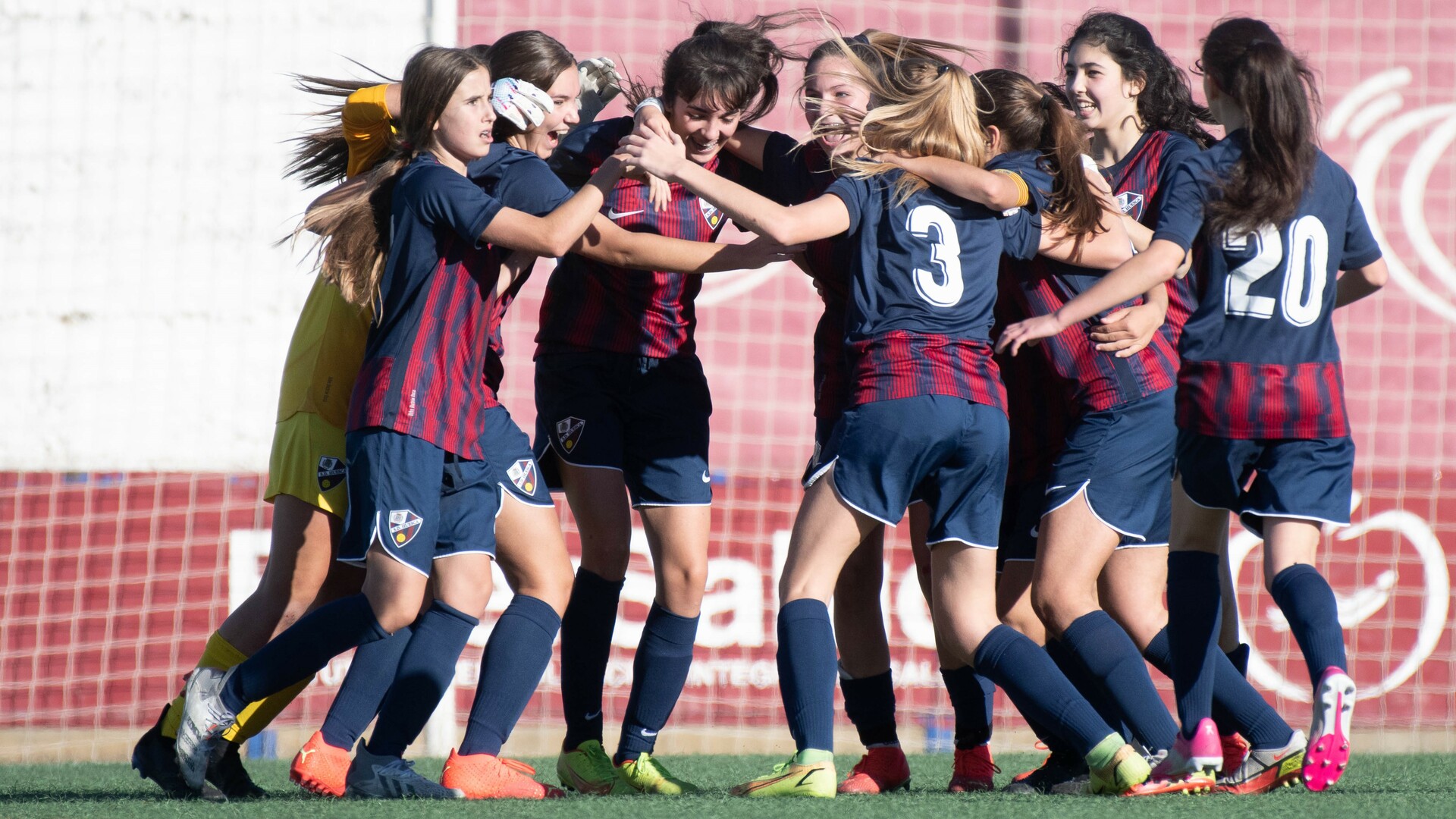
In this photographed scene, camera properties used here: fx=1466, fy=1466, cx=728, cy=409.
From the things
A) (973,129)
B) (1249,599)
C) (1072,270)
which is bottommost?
(1249,599)

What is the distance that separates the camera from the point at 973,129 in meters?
3.21

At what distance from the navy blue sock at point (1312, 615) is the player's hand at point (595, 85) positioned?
2.11 metres

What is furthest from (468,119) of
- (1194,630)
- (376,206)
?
(1194,630)

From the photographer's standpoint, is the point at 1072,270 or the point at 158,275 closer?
the point at 1072,270

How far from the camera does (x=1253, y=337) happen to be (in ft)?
10.2

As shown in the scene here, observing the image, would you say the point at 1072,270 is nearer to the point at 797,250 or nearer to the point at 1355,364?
the point at 797,250

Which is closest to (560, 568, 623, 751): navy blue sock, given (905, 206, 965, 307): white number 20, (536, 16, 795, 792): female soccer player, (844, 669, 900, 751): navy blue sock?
(536, 16, 795, 792): female soccer player

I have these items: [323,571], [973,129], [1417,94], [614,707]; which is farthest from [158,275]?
[1417,94]

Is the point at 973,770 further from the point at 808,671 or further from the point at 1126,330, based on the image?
the point at 1126,330

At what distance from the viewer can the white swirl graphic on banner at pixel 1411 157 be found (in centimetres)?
700

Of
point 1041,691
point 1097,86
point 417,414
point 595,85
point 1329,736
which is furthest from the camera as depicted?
point 595,85

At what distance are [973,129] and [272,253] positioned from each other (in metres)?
4.45

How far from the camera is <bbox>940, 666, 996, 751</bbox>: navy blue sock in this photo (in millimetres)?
3533

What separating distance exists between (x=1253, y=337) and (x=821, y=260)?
1.01 m
